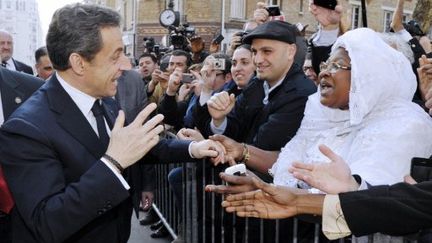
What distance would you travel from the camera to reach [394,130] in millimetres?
2318

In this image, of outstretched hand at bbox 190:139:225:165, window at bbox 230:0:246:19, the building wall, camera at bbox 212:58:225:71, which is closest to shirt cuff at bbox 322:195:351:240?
outstretched hand at bbox 190:139:225:165

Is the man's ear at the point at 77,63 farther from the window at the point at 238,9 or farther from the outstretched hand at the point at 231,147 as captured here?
the window at the point at 238,9

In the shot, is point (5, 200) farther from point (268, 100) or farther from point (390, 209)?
point (268, 100)

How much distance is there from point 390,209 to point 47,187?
1300 mm

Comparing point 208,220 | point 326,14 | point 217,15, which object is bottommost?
point 208,220

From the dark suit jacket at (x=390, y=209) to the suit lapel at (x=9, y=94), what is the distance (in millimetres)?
1913

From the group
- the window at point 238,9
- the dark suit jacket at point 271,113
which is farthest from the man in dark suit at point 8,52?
the window at point 238,9

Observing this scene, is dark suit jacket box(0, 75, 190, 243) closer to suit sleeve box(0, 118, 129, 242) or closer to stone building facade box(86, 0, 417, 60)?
suit sleeve box(0, 118, 129, 242)

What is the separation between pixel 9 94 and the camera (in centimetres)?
267

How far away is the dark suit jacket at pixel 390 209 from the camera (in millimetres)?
1678

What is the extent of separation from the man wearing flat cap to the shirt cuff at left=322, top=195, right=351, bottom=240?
137 cm

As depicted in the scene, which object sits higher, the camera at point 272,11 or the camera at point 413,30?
the camera at point 272,11

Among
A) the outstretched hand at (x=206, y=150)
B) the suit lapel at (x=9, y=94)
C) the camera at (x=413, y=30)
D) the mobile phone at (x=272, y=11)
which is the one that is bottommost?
the outstretched hand at (x=206, y=150)

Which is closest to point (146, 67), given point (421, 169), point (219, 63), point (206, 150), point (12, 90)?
point (219, 63)
